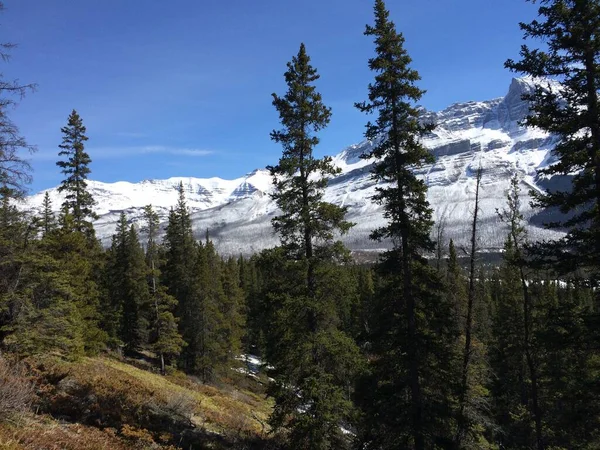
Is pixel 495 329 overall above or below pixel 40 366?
below

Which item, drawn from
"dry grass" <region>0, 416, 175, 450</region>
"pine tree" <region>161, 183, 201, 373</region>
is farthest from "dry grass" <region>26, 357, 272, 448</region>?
"pine tree" <region>161, 183, 201, 373</region>

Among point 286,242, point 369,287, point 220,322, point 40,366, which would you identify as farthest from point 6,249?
point 369,287

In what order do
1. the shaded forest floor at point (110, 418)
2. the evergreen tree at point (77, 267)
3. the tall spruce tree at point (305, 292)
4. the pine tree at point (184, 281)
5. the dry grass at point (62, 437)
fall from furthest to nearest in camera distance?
the pine tree at point (184, 281) → the evergreen tree at point (77, 267) → the tall spruce tree at point (305, 292) → the shaded forest floor at point (110, 418) → the dry grass at point (62, 437)

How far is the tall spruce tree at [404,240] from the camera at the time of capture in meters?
15.0

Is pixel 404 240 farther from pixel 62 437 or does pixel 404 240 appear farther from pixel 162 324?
pixel 162 324

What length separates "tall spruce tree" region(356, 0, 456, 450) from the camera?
15047 millimetres

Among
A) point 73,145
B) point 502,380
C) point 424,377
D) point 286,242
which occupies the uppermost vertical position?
point 73,145

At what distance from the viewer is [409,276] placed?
15.3m

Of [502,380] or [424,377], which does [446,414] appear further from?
[502,380]

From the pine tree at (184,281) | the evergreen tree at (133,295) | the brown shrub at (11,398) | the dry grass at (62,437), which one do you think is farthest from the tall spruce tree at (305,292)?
the evergreen tree at (133,295)

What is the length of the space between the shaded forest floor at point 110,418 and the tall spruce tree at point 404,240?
5399 mm

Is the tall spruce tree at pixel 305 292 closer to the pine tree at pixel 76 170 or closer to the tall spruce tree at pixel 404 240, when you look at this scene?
the tall spruce tree at pixel 404 240

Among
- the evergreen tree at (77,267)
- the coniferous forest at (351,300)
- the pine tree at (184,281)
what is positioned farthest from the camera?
the pine tree at (184,281)

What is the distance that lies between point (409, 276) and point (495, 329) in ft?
112
